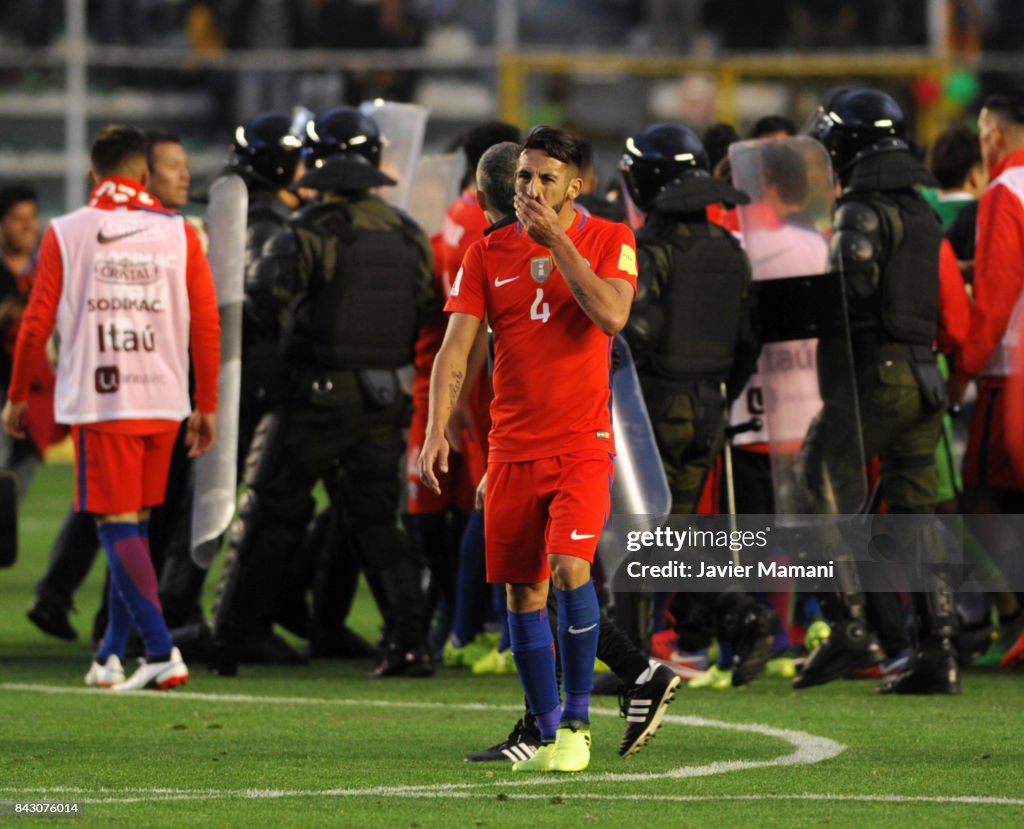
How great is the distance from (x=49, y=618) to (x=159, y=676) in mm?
2030

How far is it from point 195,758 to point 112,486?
2090 millimetres

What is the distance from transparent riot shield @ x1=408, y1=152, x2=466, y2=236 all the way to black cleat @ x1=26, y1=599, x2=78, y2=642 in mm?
2434

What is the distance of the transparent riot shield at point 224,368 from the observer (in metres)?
9.79

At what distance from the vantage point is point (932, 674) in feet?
29.7

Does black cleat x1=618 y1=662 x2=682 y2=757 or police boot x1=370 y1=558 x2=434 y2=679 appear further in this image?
police boot x1=370 y1=558 x2=434 y2=679

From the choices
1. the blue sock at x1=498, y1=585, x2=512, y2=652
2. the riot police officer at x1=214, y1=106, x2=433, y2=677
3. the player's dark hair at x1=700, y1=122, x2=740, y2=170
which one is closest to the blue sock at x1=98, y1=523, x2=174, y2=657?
the riot police officer at x1=214, y1=106, x2=433, y2=677

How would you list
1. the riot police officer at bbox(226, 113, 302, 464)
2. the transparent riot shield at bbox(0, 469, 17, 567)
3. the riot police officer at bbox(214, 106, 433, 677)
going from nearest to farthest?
the transparent riot shield at bbox(0, 469, 17, 567) < the riot police officer at bbox(214, 106, 433, 677) < the riot police officer at bbox(226, 113, 302, 464)

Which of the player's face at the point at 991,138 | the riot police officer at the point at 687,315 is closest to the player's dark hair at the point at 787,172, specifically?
the riot police officer at the point at 687,315

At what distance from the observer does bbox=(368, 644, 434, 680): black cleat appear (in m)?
9.80

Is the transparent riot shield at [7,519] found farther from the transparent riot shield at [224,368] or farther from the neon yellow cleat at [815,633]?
the neon yellow cleat at [815,633]

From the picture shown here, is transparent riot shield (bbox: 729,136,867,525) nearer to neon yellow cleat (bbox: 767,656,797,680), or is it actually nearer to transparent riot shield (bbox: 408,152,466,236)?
neon yellow cleat (bbox: 767,656,797,680)

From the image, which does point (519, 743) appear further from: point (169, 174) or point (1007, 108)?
point (1007, 108)

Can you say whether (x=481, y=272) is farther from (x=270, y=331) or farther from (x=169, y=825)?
(x=270, y=331)

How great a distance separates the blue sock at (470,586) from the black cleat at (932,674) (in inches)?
68.8
